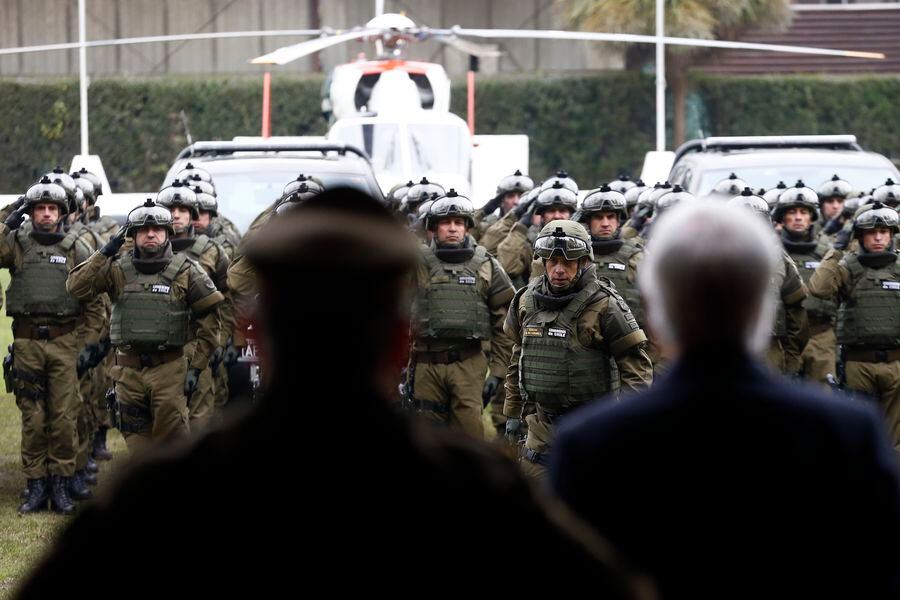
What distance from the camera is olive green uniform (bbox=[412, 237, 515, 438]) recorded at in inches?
376

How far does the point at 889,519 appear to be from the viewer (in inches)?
107

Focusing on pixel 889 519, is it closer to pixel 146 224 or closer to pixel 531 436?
pixel 531 436

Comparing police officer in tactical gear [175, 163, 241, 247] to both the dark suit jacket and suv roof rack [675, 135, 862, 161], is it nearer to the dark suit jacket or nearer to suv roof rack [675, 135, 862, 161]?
suv roof rack [675, 135, 862, 161]

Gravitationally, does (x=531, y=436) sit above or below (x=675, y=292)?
below

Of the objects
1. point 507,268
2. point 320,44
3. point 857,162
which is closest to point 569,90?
point 320,44

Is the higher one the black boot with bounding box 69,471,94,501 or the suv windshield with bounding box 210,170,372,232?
the suv windshield with bounding box 210,170,372,232

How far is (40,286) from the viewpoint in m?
9.88

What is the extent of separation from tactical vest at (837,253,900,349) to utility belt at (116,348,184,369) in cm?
378

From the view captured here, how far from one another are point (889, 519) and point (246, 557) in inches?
44.0

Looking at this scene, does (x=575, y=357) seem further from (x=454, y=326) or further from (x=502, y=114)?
(x=502, y=114)

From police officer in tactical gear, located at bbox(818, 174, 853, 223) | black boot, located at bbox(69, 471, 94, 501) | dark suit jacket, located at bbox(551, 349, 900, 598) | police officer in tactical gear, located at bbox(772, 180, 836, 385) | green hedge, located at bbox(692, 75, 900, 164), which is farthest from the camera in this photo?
green hedge, located at bbox(692, 75, 900, 164)

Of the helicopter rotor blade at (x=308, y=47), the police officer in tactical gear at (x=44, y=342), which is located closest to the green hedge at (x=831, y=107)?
the helicopter rotor blade at (x=308, y=47)

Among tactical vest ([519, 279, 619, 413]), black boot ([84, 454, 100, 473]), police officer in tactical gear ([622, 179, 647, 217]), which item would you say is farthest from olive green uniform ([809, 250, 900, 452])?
black boot ([84, 454, 100, 473])

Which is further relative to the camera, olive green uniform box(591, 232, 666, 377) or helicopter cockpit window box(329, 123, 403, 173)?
helicopter cockpit window box(329, 123, 403, 173)
